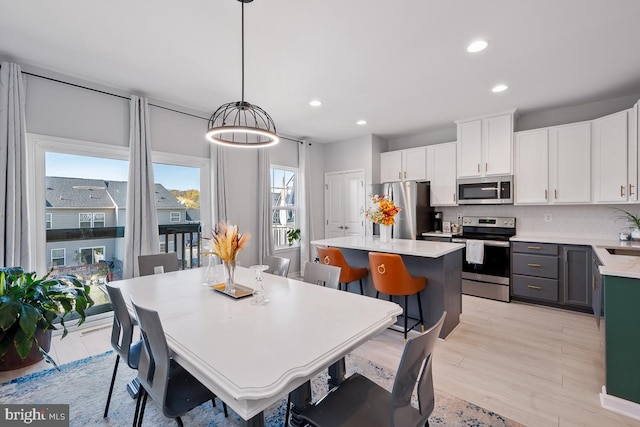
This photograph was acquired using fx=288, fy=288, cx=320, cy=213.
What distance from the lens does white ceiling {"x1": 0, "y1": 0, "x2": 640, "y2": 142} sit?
80.4 inches

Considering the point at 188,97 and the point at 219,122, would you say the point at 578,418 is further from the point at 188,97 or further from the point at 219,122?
the point at 219,122

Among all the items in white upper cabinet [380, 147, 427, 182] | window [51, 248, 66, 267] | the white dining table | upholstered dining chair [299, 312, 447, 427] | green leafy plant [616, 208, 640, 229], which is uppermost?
white upper cabinet [380, 147, 427, 182]

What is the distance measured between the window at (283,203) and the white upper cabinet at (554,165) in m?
3.67

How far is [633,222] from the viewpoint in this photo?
11.6 feet

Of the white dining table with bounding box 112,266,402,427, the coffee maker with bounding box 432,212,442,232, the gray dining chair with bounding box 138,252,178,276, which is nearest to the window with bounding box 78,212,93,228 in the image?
the gray dining chair with bounding box 138,252,178,276

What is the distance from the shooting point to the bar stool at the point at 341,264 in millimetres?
3021

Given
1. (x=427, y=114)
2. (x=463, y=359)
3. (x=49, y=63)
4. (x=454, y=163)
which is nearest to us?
(x=463, y=359)

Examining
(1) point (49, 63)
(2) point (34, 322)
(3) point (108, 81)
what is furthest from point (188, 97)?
(2) point (34, 322)

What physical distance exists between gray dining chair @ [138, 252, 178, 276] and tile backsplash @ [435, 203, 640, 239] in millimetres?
4431

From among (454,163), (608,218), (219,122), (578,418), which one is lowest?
(578,418)

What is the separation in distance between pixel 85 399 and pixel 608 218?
5787 mm

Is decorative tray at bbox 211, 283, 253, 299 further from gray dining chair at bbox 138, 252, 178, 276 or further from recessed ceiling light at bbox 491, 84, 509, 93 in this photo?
recessed ceiling light at bbox 491, 84, 509, 93

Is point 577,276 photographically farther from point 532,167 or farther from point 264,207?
point 264,207

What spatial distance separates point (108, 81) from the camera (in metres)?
3.13
